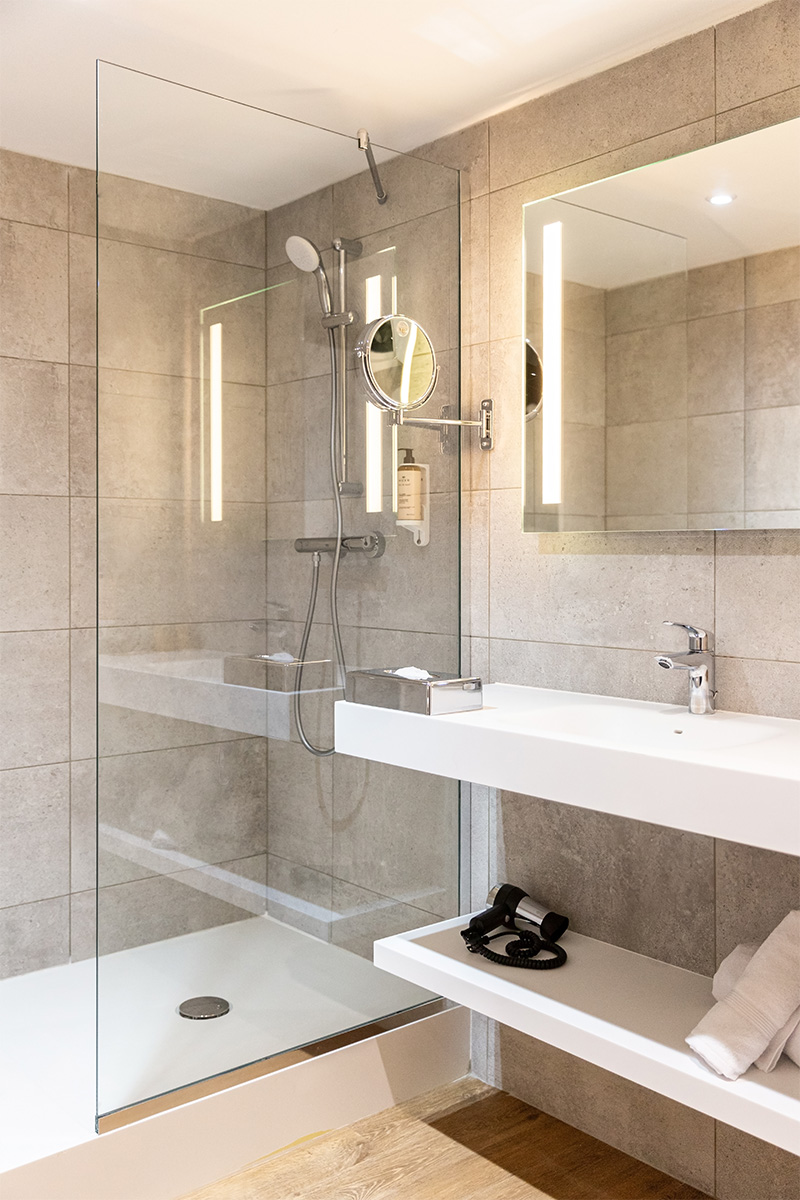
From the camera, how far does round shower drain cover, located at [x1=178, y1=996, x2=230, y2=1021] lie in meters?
2.12

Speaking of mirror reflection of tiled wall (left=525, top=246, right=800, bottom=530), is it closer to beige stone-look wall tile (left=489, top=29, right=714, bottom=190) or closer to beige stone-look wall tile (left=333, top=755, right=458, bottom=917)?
beige stone-look wall tile (left=489, top=29, right=714, bottom=190)

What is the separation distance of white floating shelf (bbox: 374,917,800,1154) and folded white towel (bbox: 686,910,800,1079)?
3 cm

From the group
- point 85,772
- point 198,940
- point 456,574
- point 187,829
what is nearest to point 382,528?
point 456,574

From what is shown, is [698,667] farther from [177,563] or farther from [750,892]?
[177,563]

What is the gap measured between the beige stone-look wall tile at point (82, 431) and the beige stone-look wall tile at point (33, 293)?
3.1 inches

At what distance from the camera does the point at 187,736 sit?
210cm

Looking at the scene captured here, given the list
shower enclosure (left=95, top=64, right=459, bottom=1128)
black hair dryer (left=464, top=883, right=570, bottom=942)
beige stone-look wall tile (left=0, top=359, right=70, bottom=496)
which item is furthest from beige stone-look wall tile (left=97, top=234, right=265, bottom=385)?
black hair dryer (left=464, top=883, right=570, bottom=942)

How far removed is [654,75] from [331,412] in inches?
39.0

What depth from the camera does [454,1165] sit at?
86.5 inches

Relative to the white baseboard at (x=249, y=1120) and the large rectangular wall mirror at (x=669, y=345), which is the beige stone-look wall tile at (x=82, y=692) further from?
the large rectangular wall mirror at (x=669, y=345)

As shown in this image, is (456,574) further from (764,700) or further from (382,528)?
(764,700)

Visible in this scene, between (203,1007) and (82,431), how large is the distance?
1.66m

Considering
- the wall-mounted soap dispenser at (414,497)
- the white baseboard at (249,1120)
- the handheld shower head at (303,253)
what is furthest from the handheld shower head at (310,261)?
the white baseboard at (249,1120)

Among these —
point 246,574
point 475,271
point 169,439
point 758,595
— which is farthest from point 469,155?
point 758,595
